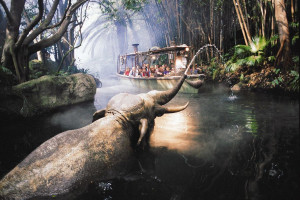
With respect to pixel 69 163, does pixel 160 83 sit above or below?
above

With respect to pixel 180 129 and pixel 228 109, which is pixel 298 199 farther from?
pixel 228 109

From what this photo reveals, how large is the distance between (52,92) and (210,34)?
37.4 ft

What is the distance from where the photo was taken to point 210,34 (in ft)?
46.2

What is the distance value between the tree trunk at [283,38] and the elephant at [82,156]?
613 cm

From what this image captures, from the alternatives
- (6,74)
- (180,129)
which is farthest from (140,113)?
(6,74)

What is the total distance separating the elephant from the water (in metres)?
0.19

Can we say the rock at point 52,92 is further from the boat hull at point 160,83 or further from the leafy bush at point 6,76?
the boat hull at point 160,83

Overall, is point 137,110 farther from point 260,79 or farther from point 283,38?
point 260,79

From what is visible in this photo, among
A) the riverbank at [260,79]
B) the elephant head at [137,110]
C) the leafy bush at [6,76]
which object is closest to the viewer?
the elephant head at [137,110]

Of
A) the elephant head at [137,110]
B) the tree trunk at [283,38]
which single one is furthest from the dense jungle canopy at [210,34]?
the elephant head at [137,110]

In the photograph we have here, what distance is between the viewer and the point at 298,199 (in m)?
1.93

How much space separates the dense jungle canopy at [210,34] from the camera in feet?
23.6

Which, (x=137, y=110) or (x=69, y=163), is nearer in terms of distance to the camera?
(x=69, y=163)

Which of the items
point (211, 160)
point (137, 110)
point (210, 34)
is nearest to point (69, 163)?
point (137, 110)
